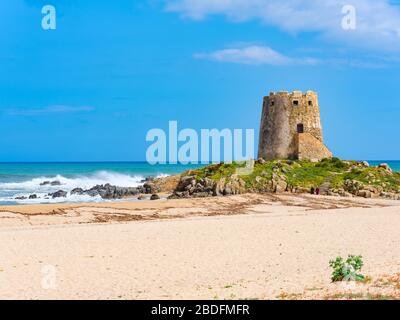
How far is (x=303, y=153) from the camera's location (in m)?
44.4

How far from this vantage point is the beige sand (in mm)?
11492

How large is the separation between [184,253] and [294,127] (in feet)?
99.6

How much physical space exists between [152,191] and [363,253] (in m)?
33.1

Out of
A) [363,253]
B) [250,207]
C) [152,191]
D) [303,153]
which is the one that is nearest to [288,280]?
[363,253]

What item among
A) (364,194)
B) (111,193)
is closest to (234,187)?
(364,194)

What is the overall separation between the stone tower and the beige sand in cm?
1754

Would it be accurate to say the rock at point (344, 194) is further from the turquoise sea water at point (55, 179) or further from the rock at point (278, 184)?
the turquoise sea water at point (55, 179)

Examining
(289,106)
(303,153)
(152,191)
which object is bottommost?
(152,191)

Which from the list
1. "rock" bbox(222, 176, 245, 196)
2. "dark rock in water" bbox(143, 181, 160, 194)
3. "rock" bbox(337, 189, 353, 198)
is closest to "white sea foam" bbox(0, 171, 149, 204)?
"dark rock in water" bbox(143, 181, 160, 194)

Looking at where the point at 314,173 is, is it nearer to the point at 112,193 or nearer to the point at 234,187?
the point at 234,187

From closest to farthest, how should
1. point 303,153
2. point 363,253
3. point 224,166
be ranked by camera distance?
1. point 363,253
2. point 224,166
3. point 303,153

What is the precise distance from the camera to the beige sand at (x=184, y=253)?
11.5 metres
